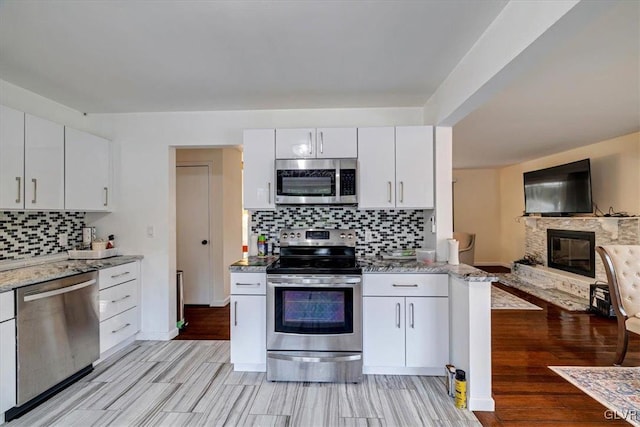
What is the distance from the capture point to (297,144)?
113 inches

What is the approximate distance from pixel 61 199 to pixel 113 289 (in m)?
0.92

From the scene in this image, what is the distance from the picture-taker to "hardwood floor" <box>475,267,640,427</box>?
2.03 meters

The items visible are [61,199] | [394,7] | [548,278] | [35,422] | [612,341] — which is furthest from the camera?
[548,278]

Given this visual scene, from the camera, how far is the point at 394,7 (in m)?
1.66

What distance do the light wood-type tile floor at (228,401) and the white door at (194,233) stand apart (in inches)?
67.3

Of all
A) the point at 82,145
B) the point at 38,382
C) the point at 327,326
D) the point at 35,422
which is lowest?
the point at 35,422

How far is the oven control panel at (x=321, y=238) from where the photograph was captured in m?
3.04

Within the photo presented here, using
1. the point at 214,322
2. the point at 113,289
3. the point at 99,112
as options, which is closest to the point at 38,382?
the point at 113,289

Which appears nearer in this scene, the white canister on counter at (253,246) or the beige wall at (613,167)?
the white canister on counter at (253,246)

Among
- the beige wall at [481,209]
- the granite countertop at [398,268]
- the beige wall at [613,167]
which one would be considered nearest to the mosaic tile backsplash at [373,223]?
the granite countertop at [398,268]

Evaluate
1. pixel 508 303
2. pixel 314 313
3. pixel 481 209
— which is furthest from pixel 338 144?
pixel 481 209

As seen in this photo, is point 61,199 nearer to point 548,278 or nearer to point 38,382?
point 38,382

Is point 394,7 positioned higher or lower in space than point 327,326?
higher

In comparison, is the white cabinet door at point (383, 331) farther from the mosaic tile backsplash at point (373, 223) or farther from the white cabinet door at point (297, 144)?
the white cabinet door at point (297, 144)
